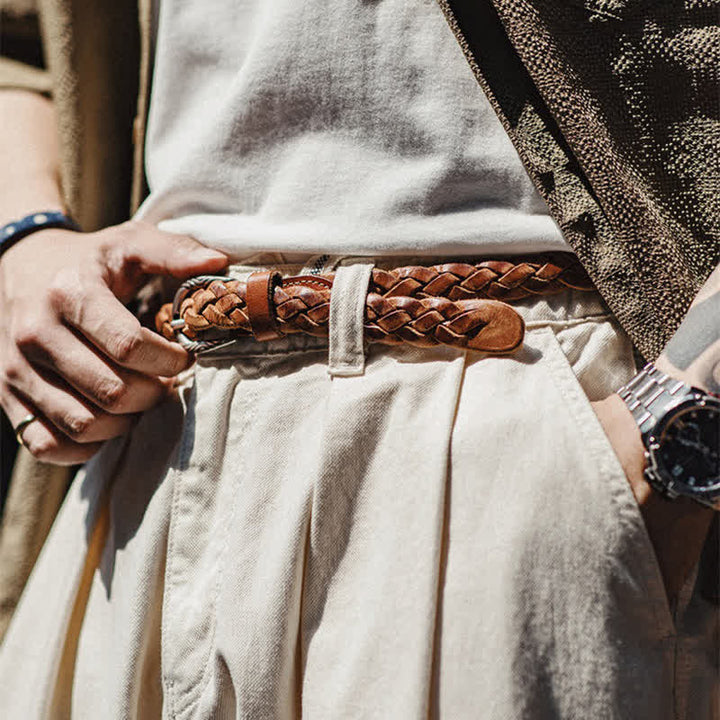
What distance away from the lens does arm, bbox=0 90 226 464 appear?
0.82m

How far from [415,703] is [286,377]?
1.02 ft

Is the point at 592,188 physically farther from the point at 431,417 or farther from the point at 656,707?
the point at 656,707

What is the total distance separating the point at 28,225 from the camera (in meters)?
0.99

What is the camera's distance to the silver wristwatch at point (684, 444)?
0.61 m

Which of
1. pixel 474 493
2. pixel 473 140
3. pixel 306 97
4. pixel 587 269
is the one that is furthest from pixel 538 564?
pixel 306 97

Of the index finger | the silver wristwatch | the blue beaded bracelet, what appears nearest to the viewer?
the silver wristwatch

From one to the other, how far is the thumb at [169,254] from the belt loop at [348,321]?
7.3 inches

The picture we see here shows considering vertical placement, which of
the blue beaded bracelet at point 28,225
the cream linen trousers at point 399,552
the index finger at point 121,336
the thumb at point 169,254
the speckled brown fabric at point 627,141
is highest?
the speckled brown fabric at point 627,141

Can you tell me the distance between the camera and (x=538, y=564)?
0.62 m

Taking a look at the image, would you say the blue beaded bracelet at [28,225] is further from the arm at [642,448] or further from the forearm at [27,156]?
the arm at [642,448]

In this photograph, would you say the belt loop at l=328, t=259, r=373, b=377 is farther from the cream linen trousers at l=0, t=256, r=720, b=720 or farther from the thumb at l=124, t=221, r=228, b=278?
the thumb at l=124, t=221, r=228, b=278

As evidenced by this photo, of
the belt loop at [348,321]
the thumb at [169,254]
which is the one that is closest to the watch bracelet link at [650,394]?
the belt loop at [348,321]

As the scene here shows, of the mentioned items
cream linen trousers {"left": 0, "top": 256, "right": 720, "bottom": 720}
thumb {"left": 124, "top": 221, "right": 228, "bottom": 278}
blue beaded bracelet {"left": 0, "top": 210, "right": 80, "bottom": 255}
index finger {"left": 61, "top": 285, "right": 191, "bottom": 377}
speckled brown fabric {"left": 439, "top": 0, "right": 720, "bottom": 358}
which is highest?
speckled brown fabric {"left": 439, "top": 0, "right": 720, "bottom": 358}

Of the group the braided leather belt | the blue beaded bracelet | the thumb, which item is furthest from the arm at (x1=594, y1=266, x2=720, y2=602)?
the blue beaded bracelet
